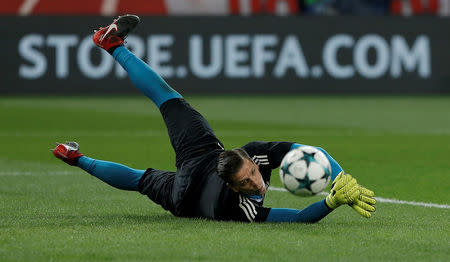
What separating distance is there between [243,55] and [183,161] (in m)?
16.8

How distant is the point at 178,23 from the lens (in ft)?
79.5

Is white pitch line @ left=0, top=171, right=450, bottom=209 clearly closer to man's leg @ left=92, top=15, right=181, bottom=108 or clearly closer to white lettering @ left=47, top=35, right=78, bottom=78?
man's leg @ left=92, top=15, right=181, bottom=108

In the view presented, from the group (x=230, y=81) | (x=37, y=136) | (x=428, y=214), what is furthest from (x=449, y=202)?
(x=230, y=81)

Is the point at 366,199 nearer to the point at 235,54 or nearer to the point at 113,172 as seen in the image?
the point at 113,172

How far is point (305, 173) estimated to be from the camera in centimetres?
670

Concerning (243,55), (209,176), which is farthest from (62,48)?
(209,176)

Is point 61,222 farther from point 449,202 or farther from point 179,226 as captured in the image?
point 449,202

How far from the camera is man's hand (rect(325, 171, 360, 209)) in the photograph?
21.7 ft

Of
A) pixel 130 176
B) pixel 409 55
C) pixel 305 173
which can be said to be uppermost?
pixel 305 173

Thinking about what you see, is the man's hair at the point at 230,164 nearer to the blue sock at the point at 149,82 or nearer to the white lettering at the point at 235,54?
the blue sock at the point at 149,82

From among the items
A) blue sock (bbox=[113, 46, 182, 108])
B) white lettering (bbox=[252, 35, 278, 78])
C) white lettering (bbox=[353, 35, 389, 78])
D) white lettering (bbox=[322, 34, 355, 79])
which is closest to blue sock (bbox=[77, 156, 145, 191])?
blue sock (bbox=[113, 46, 182, 108])

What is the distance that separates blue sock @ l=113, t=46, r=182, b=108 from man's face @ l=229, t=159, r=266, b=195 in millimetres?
1429

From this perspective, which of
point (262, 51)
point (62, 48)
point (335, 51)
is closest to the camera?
point (62, 48)

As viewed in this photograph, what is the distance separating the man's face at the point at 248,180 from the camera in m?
6.76
